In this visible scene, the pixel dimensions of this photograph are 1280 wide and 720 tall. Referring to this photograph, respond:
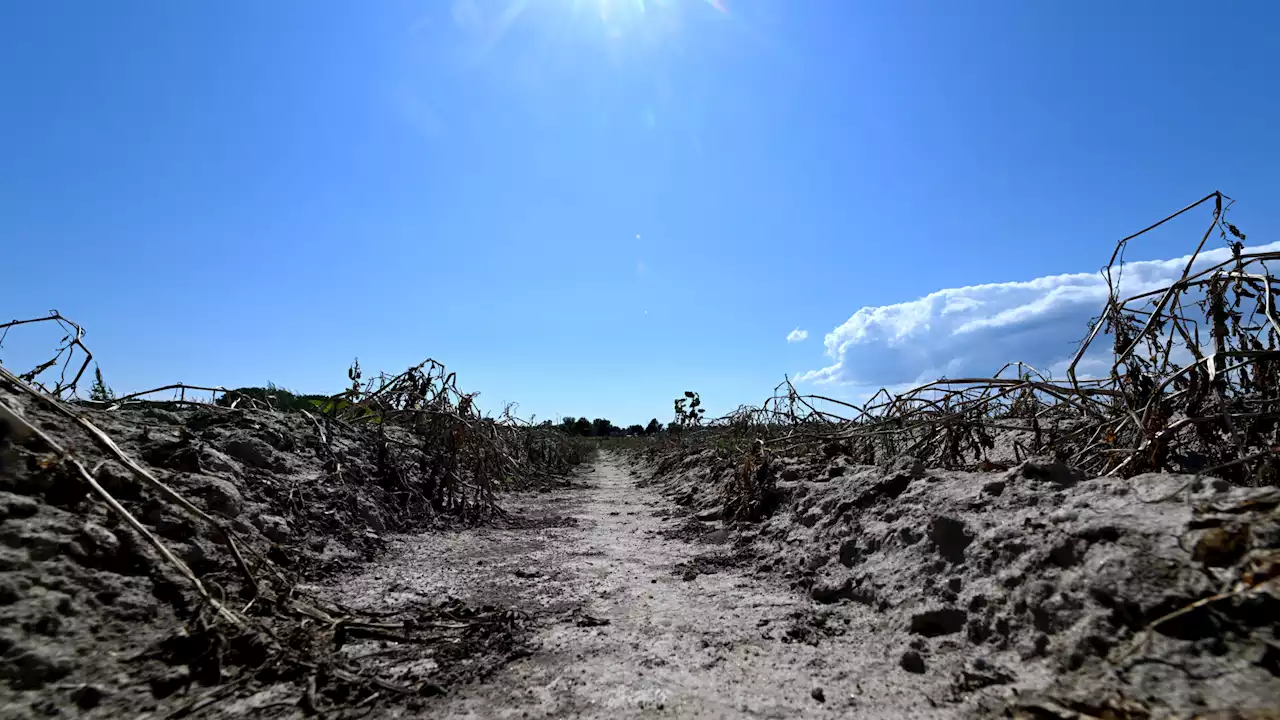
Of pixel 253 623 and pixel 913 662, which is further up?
pixel 253 623

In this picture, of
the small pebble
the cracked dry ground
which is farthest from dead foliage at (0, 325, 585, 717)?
the small pebble

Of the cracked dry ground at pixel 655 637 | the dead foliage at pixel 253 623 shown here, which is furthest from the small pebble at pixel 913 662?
the dead foliage at pixel 253 623

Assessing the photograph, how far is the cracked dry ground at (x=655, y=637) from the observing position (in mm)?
1694

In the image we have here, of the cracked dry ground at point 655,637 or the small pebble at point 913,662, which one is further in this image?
the small pebble at point 913,662

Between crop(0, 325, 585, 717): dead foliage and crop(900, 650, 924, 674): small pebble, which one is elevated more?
crop(0, 325, 585, 717): dead foliage

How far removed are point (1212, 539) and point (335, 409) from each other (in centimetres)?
653

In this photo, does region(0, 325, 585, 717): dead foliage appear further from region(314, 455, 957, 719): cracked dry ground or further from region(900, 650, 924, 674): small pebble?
region(900, 650, 924, 674): small pebble

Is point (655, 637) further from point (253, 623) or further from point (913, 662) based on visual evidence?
point (253, 623)

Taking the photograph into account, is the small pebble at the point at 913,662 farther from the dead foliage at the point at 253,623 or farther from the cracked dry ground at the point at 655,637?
the dead foliage at the point at 253,623

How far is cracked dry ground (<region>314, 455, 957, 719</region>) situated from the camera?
1694 mm

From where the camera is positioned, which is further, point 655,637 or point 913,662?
point 655,637

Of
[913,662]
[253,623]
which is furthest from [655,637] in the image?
[253,623]

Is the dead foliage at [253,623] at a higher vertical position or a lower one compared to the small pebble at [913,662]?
higher

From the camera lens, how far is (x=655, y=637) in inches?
88.0
